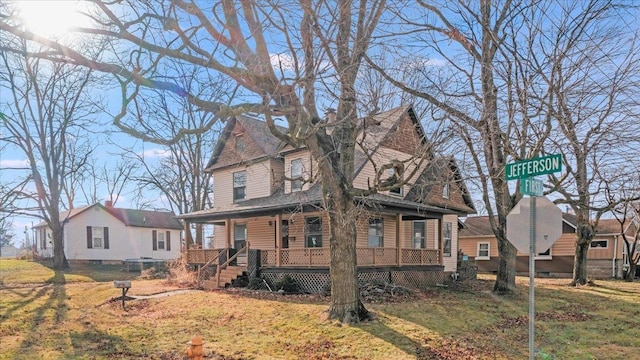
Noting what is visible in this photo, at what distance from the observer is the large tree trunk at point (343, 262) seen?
9945 millimetres

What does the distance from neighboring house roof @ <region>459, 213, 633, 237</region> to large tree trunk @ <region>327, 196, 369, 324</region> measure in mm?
22646

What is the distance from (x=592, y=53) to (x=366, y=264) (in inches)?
407

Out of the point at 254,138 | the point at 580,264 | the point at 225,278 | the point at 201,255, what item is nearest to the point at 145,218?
the point at 201,255

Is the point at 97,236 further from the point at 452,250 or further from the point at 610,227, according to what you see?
the point at 610,227

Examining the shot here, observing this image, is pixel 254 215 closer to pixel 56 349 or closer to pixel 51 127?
pixel 56 349

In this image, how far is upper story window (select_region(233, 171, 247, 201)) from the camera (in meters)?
21.7

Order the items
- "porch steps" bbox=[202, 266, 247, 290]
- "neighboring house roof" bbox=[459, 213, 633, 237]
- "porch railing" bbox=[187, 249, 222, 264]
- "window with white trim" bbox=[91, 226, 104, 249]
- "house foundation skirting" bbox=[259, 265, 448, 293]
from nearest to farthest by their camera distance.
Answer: "house foundation skirting" bbox=[259, 265, 448, 293], "porch steps" bbox=[202, 266, 247, 290], "porch railing" bbox=[187, 249, 222, 264], "neighboring house roof" bbox=[459, 213, 633, 237], "window with white trim" bbox=[91, 226, 104, 249]

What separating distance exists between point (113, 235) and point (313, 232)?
78.9 ft

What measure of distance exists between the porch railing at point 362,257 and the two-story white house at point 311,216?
4 cm

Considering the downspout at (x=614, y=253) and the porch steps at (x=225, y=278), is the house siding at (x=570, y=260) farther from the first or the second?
the porch steps at (x=225, y=278)

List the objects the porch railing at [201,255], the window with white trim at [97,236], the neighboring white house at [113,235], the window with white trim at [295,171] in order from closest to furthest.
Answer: the window with white trim at [295,171] → the porch railing at [201,255] → the neighboring white house at [113,235] → the window with white trim at [97,236]

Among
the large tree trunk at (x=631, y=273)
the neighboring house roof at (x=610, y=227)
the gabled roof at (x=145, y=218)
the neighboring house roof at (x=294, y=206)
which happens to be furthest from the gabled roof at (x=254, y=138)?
the neighboring house roof at (x=610, y=227)

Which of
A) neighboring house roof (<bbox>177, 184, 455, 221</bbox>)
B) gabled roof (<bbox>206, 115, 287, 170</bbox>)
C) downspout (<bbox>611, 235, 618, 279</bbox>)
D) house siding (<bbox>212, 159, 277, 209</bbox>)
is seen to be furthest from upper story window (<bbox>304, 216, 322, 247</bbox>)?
downspout (<bbox>611, 235, 618, 279</bbox>)

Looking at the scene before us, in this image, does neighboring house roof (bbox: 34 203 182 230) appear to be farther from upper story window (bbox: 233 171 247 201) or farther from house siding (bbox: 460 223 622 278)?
house siding (bbox: 460 223 622 278)
